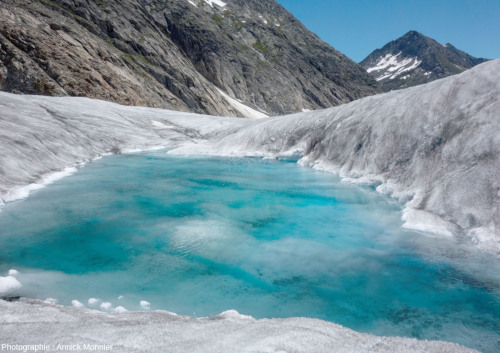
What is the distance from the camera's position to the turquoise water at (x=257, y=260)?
15.3 feet

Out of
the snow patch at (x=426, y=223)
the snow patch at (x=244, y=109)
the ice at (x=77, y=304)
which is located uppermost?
the snow patch at (x=244, y=109)

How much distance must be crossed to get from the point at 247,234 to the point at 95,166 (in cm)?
1084

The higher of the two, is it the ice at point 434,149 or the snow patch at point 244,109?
the snow patch at point 244,109

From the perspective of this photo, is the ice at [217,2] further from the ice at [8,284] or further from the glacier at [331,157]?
the ice at [8,284]

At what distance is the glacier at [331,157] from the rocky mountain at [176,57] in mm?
18963

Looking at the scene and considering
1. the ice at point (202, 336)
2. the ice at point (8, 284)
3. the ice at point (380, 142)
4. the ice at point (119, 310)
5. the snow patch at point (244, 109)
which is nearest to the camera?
the ice at point (202, 336)

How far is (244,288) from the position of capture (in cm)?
526

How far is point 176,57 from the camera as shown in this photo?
68.7 metres

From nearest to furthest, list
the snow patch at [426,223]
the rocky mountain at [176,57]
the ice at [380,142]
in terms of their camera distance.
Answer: the snow patch at [426,223], the ice at [380,142], the rocky mountain at [176,57]

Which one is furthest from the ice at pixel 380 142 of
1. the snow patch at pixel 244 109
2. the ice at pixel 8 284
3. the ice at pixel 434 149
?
the snow patch at pixel 244 109

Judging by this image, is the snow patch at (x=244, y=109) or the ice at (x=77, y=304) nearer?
the ice at (x=77, y=304)

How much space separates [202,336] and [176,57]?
72474mm

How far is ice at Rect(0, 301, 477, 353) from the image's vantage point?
111 inches

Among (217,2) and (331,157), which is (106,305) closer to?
(331,157)
